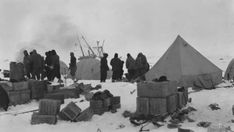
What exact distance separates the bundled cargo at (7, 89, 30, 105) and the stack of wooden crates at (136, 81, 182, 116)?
432cm

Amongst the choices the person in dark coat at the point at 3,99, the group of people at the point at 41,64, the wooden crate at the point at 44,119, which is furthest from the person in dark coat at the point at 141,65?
the wooden crate at the point at 44,119

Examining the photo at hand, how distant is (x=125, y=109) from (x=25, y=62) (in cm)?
Answer: 752

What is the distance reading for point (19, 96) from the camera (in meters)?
11.2

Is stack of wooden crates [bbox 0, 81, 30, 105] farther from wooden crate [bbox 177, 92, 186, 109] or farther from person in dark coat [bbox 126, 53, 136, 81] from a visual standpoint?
person in dark coat [bbox 126, 53, 136, 81]

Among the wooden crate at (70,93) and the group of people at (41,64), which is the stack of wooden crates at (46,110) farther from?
the group of people at (41,64)

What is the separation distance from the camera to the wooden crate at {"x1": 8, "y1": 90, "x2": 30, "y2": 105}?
35.8 ft

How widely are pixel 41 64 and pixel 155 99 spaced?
8.09 m

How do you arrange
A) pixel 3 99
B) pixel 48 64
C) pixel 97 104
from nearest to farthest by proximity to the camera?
pixel 97 104 < pixel 3 99 < pixel 48 64

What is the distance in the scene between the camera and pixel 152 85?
27.0ft

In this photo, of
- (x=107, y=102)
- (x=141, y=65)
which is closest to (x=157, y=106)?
(x=107, y=102)

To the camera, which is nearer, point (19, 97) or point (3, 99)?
point (3, 99)

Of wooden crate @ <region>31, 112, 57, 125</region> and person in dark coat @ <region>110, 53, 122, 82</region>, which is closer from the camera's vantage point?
wooden crate @ <region>31, 112, 57, 125</region>

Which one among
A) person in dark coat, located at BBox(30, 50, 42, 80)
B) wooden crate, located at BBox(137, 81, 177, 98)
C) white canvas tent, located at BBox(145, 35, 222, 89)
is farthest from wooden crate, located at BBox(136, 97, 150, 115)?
person in dark coat, located at BBox(30, 50, 42, 80)

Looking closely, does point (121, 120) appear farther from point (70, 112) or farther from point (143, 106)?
point (70, 112)
